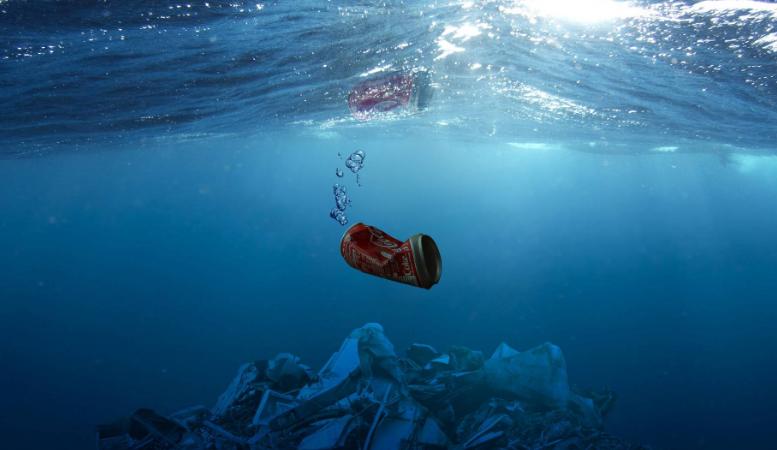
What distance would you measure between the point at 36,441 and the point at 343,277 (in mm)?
23099

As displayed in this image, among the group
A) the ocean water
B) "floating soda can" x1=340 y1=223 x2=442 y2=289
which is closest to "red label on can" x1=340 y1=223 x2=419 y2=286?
"floating soda can" x1=340 y1=223 x2=442 y2=289

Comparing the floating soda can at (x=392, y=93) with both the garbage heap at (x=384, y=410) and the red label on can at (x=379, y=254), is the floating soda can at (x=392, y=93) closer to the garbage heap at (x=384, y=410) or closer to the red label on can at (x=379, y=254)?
the garbage heap at (x=384, y=410)

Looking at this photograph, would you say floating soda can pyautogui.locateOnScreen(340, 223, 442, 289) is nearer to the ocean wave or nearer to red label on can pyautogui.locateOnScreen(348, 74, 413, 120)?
the ocean wave

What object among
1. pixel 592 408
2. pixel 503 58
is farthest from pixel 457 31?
pixel 592 408

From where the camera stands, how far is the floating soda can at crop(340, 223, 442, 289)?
10.5 feet

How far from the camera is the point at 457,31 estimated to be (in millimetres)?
7328

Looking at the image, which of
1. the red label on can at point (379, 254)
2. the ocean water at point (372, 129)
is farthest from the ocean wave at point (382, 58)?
the red label on can at point (379, 254)

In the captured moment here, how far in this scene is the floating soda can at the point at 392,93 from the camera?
10.3 metres

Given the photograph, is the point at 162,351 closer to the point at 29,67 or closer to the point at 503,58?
Result: the point at 29,67

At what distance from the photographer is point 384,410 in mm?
8156

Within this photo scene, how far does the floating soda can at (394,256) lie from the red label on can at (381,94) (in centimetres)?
709

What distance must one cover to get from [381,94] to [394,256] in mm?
9662

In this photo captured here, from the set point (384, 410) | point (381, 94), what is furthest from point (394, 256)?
point (381, 94)

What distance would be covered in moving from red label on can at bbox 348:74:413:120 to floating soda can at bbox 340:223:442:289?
709 centimetres
